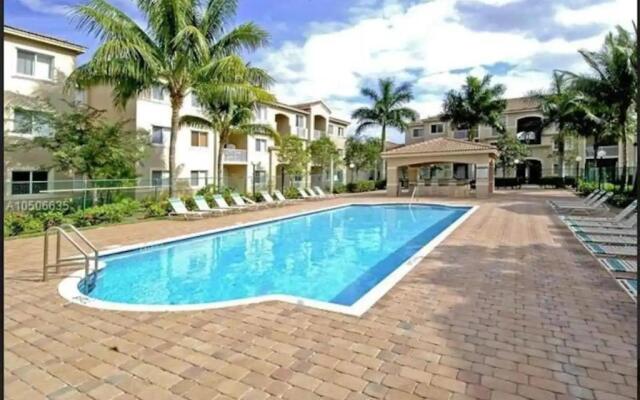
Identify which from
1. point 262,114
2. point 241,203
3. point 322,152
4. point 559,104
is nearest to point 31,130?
point 241,203

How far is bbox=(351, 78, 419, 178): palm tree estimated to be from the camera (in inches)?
1500

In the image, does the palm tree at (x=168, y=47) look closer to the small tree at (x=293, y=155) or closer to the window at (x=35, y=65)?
the window at (x=35, y=65)

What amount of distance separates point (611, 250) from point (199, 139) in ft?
80.1

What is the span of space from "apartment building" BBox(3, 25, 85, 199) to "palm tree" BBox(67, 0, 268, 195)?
444 cm

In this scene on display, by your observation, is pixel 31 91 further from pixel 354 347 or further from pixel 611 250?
pixel 611 250

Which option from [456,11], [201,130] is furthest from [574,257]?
[201,130]

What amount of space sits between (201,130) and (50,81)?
9.11 m

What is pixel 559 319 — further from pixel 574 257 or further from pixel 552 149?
pixel 552 149

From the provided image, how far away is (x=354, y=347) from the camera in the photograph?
4250 mm

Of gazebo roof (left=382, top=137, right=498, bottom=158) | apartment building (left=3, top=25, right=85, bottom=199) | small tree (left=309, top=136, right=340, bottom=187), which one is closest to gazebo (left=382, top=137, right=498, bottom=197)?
gazebo roof (left=382, top=137, right=498, bottom=158)

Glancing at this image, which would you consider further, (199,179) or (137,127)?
(199,179)

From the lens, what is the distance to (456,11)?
11.2 meters

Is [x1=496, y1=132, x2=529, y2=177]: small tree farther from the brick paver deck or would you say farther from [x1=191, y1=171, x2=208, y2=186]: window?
the brick paver deck

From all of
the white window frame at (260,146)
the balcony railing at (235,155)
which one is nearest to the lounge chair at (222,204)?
the balcony railing at (235,155)
